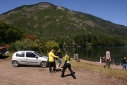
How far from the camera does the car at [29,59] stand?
68.9 ft

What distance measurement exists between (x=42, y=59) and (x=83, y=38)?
160903mm

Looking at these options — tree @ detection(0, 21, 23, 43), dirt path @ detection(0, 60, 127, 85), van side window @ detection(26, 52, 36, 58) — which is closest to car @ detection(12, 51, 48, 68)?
van side window @ detection(26, 52, 36, 58)

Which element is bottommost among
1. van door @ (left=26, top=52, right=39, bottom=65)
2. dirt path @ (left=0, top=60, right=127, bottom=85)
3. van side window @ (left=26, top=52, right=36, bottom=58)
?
dirt path @ (left=0, top=60, right=127, bottom=85)

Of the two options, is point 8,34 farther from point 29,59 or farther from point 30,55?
point 29,59

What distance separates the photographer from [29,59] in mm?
21141

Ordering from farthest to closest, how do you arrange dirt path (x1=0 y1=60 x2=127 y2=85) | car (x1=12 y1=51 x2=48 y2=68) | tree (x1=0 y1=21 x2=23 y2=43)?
1. tree (x1=0 y1=21 x2=23 y2=43)
2. car (x1=12 y1=51 x2=48 y2=68)
3. dirt path (x1=0 y1=60 x2=127 y2=85)

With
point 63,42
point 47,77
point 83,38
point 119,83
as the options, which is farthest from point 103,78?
point 83,38

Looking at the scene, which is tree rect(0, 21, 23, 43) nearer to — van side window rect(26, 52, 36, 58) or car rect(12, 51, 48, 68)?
car rect(12, 51, 48, 68)

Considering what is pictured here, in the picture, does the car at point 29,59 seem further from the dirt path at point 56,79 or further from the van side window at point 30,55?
the dirt path at point 56,79

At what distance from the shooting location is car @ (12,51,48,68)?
68.9 ft

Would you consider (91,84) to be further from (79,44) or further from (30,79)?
(79,44)

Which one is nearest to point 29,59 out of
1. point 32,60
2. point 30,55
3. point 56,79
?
point 32,60

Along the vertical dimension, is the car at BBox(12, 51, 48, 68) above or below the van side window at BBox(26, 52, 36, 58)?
below

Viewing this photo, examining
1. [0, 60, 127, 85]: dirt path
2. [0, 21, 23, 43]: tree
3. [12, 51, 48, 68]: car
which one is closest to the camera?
[0, 60, 127, 85]: dirt path
